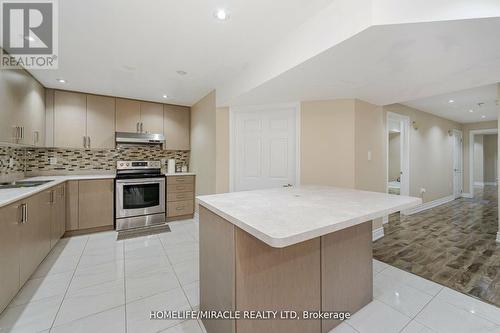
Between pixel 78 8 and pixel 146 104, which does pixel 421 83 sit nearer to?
pixel 78 8

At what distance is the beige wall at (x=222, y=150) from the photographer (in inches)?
129

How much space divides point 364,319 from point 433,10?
2106mm

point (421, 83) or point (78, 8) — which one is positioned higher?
point (78, 8)

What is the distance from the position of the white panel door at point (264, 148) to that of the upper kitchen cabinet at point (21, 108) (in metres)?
2.54

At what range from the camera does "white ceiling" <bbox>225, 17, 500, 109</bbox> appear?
138 cm

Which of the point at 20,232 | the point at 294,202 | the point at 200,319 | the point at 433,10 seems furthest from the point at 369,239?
the point at 20,232

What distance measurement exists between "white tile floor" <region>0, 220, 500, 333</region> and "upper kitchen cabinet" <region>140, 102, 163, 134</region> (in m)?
2.27

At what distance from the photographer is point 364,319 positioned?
5.11 ft

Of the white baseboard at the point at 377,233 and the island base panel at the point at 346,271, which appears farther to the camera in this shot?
the white baseboard at the point at 377,233

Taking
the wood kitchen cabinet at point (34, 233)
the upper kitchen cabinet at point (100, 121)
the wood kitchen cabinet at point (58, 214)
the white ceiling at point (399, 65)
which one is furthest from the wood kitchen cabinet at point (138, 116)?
the white ceiling at point (399, 65)

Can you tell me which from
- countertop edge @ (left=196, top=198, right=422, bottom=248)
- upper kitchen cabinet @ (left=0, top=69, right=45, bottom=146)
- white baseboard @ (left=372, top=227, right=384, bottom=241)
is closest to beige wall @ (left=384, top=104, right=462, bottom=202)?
white baseboard @ (left=372, top=227, right=384, bottom=241)

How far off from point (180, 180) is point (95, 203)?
134 centimetres

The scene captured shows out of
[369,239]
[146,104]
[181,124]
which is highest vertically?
[146,104]

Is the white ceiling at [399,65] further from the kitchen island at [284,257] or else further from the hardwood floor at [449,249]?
the hardwood floor at [449,249]
